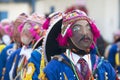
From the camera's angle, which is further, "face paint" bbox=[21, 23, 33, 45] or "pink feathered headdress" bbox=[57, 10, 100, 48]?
"face paint" bbox=[21, 23, 33, 45]

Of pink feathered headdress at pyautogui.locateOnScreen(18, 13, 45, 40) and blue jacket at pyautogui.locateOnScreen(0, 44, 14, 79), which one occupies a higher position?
pink feathered headdress at pyautogui.locateOnScreen(18, 13, 45, 40)

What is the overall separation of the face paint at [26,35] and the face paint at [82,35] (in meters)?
2.20

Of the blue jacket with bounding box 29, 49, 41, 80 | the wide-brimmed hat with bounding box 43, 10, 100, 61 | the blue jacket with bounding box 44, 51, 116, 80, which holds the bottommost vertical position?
the blue jacket with bounding box 29, 49, 41, 80

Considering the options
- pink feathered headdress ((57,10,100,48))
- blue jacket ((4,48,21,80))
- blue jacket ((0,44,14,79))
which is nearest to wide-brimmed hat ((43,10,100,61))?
pink feathered headdress ((57,10,100,48))

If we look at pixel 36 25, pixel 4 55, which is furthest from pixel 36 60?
pixel 4 55

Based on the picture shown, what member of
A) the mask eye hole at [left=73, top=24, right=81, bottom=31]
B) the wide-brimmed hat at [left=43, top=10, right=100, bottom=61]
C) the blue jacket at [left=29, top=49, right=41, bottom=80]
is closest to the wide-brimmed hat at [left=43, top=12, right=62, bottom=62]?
the wide-brimmed hat at [left=43, top=10, right=100, bottom=61]

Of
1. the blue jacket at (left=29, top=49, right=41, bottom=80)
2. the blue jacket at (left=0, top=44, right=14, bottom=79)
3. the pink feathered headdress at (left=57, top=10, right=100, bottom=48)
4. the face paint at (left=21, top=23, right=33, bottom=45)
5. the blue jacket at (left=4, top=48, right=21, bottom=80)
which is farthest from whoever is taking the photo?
the blue jacket at (left=0, top=44, right=14, bottom=79)

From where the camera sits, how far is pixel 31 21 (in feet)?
31.3

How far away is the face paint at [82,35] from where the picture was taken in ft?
23.4

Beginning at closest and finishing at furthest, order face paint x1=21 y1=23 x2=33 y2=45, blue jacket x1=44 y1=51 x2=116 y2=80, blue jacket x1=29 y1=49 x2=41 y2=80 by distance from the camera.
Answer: blue jacket x1=44 y1=51 x2=116 y2=80
blue jacket x1=29 y1=49 x2=41 y2=80
face paint x1=21 y1=23 x2=33 y2=45

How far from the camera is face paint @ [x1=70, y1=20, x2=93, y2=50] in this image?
7131 mm

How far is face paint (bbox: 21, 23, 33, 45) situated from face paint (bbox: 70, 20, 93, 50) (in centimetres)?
220

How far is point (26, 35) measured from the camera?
9.40 meters

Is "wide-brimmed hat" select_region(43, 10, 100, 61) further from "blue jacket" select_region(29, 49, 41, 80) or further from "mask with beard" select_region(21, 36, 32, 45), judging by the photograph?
"mask with beard" select_region(21, 36, 32, 45)
